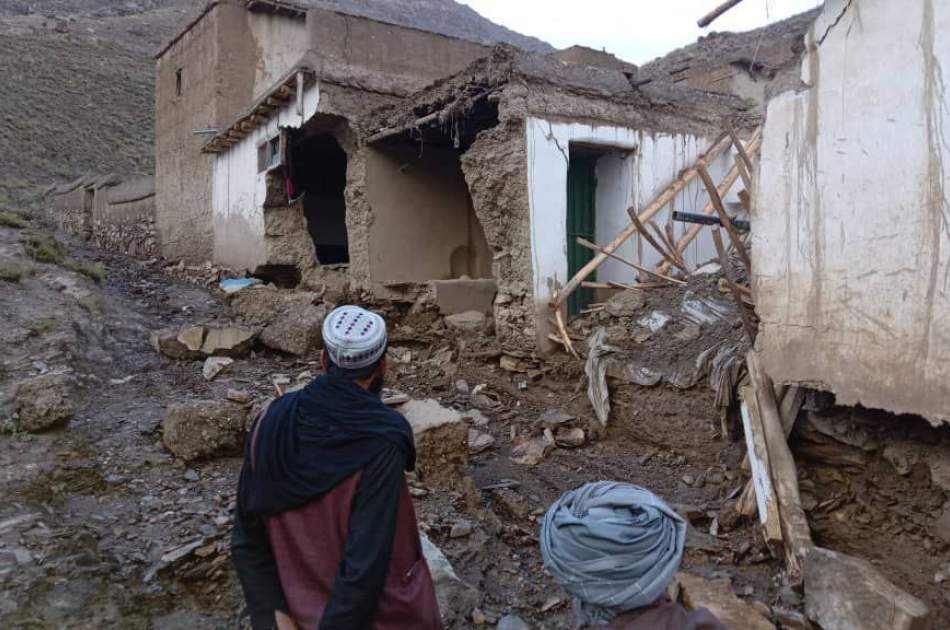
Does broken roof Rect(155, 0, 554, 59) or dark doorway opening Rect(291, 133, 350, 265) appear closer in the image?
dark doorway opening Rect(291, 133, 350, 265)

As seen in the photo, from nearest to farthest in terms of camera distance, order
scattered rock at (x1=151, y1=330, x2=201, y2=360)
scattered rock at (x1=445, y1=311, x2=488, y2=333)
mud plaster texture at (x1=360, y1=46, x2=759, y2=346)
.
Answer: mud plaster texture at (x1=360, y1=46, x2=759, y2=346), scattered rock at (x1=151, y1=330, x2=201, y2=360), scattered rock at (x1=445, y1=311, x2=488, y2=333)

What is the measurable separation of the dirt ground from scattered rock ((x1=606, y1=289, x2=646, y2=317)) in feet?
0.59

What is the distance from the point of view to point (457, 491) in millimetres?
4453

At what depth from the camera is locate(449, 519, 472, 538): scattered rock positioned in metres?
3.97

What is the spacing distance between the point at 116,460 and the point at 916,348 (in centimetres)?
466

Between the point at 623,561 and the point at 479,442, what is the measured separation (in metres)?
4.02

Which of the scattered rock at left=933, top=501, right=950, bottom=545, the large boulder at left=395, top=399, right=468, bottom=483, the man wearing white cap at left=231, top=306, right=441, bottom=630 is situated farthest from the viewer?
the large boulder at left=395, top=399, right=468, bottom=483

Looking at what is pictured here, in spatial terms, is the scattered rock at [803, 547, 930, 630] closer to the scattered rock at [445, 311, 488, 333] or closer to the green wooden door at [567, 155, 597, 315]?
the green wooden door at [567, 155, 597, 315]

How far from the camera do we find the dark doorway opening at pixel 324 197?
1139cm

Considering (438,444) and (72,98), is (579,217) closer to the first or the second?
(438,444)

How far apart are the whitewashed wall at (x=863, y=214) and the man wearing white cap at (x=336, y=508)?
275cm

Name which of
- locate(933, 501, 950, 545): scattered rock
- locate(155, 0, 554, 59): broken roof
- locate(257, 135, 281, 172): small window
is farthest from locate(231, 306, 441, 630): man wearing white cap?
locate(155, 0, 554, 59): broken roof

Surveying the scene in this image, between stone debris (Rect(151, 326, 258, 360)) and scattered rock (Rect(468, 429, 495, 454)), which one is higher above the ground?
stone debris (Rect(151, 326, 258, 360))

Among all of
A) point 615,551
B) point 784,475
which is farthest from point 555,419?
point 615,551
